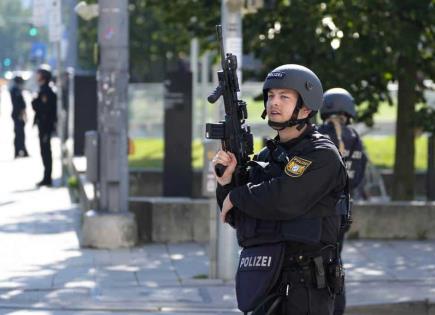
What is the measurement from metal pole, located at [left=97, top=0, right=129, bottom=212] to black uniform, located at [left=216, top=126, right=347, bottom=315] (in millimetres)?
6702

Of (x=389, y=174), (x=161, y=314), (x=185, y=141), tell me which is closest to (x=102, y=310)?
(x=161, y=314)

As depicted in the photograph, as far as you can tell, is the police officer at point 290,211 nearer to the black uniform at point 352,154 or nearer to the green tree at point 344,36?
the black uniform at point 352,154

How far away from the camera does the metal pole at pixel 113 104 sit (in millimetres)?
11867

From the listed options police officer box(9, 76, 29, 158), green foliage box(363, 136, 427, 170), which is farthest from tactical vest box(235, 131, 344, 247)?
police officer box(9, 76, 29, 158)

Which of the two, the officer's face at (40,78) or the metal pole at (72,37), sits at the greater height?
the metal pole at (72,37)

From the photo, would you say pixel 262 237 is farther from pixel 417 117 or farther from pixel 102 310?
pixel 417 117

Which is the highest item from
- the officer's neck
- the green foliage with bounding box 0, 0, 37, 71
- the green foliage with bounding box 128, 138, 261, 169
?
the green foliage with bounding box 0, 0, 37, 71

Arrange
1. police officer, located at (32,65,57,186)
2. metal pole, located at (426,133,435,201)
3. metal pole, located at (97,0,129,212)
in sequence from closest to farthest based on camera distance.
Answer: metal pole, located at (97,0,129,212) → metal pole, located at (426,133,435,201) → police officer, located at (32,65,57,186)

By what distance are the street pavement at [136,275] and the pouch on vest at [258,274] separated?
151 inches

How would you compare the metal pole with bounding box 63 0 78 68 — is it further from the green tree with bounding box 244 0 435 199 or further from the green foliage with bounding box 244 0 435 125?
the green foliage with bounding box 244 0 435 125

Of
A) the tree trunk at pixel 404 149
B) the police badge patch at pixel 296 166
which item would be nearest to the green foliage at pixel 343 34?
the tree trunk at pixel 404 149

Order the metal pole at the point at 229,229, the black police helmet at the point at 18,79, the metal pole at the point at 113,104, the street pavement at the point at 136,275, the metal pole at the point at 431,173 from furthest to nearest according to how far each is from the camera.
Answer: the black police helmet at the point at 18,79 → the metal pole at the point at 431,173 → the metal pole at the point at 113,104 → the metal pole at the point at 229,229 → the street pavement at the point at 136,275

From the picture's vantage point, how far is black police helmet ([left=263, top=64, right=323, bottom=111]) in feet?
17.2

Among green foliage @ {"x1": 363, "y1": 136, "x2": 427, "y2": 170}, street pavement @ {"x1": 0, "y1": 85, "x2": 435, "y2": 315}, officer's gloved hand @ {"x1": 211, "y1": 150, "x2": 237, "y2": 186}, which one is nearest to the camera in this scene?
officer's gloved hand @ {"x1": 211, "y1": 150, "x2": 237, "y2": 186}
